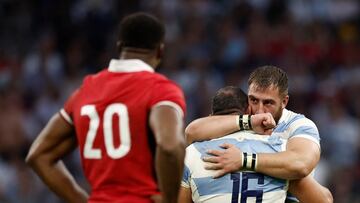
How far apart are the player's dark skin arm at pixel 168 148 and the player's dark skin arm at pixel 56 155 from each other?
22.8 inches

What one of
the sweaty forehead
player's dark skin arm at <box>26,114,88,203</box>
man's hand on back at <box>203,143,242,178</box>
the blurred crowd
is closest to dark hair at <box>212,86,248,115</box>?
the sweaty forehead

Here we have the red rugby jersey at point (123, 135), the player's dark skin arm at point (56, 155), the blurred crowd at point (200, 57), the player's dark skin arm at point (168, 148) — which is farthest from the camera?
the blurred crowd at point (200, 57)

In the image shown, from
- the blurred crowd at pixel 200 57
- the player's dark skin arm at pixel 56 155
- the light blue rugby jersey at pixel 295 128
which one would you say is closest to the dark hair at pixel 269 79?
the light blue rugby jersey at pixel 295 128

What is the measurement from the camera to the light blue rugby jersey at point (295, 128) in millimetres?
5590

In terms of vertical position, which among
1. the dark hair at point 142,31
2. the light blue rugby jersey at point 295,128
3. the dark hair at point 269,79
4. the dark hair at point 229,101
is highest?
the dark hair at point 142,31

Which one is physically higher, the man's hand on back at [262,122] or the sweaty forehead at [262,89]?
the sweaty forehead at [262,89]

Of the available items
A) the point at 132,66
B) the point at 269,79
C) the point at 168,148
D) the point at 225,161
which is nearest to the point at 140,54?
the point at 132,66

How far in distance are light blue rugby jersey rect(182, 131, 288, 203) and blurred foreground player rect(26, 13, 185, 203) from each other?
0.52 m

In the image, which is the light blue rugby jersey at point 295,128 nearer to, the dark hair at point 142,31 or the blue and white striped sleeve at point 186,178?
the blue and white striped sleeve at point 186,178

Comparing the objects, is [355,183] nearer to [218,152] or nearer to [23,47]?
[23,47]

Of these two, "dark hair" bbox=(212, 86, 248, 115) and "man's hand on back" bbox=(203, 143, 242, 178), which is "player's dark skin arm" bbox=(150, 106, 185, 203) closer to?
"man's hand on back" bbox=(203, 143, 242, 178)

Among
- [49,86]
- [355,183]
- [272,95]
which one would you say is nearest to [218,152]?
[272,95]

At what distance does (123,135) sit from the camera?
196 inches

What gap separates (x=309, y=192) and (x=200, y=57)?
8078 mm
